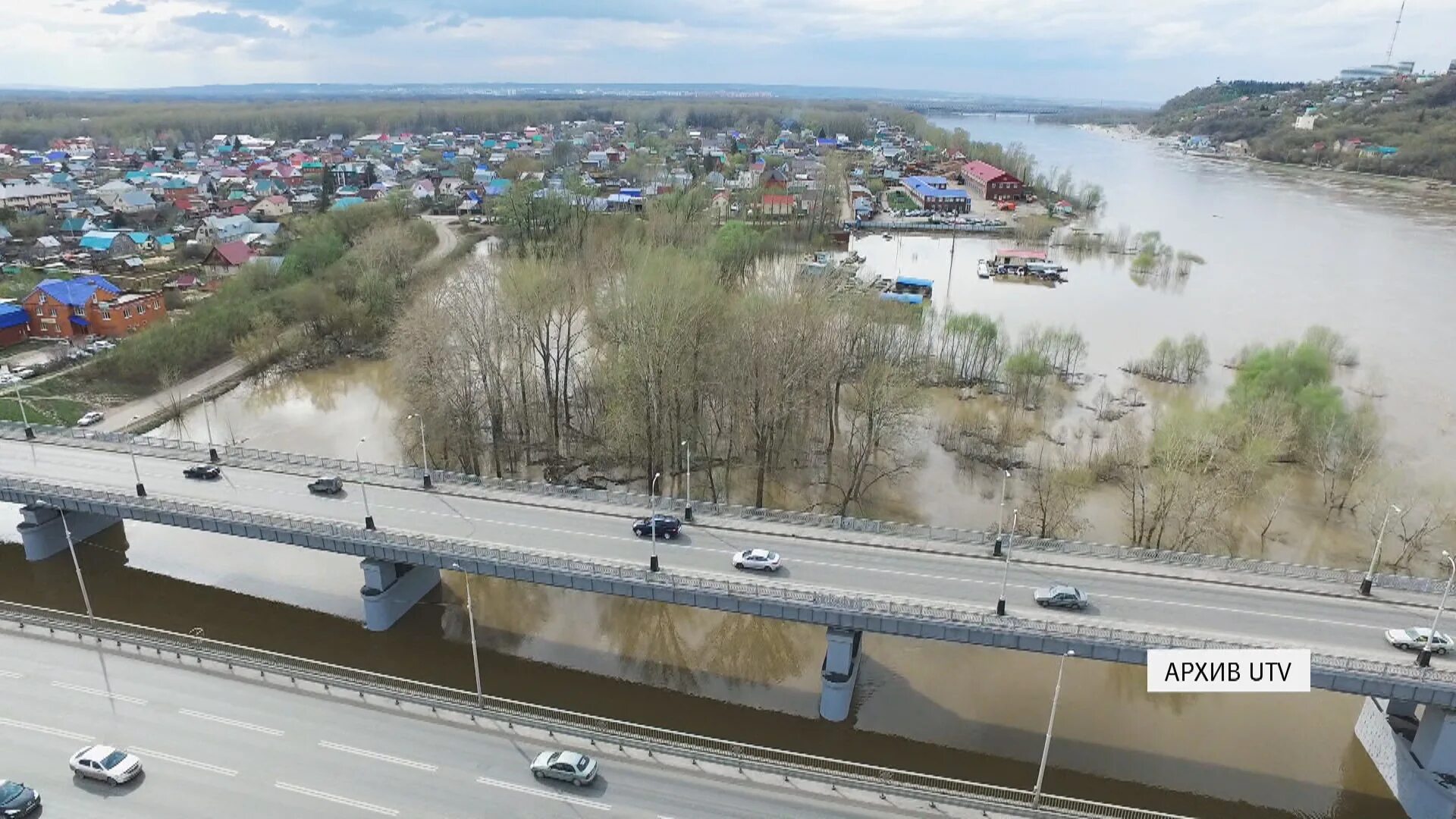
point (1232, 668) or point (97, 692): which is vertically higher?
point (1232, 668)

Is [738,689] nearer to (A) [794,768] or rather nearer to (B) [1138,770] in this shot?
(A) [794,768]

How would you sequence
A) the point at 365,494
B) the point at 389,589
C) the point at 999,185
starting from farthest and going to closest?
the point at 999,185
the point at 389,589
the point at 365,494

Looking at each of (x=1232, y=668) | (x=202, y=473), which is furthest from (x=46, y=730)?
(x=1232, y=668)

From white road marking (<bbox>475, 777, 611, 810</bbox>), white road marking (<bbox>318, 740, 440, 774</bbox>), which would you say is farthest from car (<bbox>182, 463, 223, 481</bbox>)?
white road marking (<bbox>475, 777, 611, 810</bbox>)

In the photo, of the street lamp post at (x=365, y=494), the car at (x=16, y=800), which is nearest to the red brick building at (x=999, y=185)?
the street lamp post at (x=365, y=494)

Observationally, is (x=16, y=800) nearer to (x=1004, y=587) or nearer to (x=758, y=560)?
(x=758, y=560)

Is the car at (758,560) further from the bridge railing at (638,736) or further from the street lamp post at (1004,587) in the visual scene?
the street lamp post at (1004,587)

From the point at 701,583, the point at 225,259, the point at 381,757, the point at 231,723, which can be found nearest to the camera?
the point at 381,757
